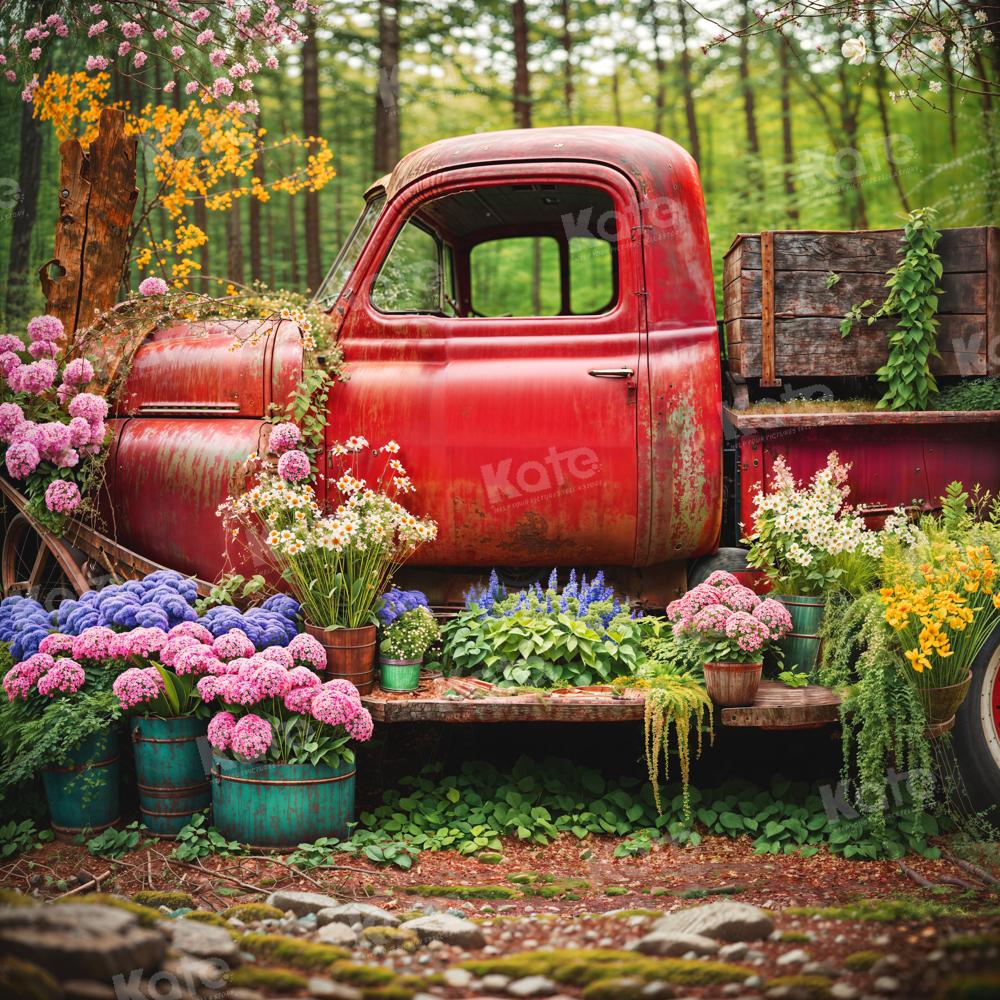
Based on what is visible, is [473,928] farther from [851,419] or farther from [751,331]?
[751,331]

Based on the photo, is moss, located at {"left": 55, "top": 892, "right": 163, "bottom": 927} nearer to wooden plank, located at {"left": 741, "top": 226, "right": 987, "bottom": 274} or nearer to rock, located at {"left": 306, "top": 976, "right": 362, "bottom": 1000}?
rock, located at {"left": 306, "top": 976, "right": 362, "bottom": 1000}

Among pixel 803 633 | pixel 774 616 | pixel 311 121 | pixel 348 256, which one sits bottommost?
pixel 803 633

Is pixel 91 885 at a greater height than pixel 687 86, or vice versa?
pixel 687 86

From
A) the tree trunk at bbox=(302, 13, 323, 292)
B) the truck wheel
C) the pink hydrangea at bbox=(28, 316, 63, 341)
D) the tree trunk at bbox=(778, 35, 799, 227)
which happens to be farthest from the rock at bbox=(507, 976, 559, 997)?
the tree trunk at bbox=(778, 35, 799, 227)

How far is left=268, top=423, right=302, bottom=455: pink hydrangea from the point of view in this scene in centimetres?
410

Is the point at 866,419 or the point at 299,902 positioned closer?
the point at 299,902

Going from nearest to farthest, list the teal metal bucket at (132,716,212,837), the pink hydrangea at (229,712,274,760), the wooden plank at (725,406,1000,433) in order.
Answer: the pink hydrangea at (229,712,274,760) → the teal metal bucket at (132,716,212,837) → the wooden plank at (725,406,1000,433)

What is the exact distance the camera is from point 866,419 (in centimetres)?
396

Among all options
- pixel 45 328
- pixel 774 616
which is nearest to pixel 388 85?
pixel 45 328

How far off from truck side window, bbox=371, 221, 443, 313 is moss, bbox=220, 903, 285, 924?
2.62 meters

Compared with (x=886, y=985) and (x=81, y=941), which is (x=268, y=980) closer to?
(x=81, y=941)

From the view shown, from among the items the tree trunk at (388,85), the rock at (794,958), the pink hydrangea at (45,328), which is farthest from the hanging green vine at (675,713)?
the tree trunk at (388,85)

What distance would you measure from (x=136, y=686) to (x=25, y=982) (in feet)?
5.87

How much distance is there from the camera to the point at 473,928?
2.72 m
